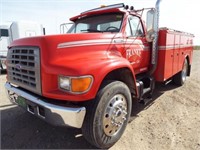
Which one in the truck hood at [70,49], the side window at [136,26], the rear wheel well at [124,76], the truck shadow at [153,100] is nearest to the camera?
the truck hood at [70,49]

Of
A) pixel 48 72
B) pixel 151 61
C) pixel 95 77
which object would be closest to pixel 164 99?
pixel 151 61

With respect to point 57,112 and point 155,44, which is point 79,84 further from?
point 155,44

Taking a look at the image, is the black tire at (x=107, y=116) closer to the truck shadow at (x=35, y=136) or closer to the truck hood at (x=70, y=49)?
the truck shadow at (x=35, y=136)

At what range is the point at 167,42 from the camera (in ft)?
14.8

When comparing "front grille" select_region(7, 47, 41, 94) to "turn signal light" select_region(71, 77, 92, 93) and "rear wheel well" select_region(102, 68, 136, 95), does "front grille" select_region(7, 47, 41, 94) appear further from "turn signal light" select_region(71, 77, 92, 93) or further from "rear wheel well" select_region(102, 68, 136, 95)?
"rear wheel well" select_region(102, 68, 136, 95)

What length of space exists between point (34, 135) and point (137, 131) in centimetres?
182

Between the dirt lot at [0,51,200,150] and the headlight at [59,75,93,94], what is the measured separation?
1.09 m

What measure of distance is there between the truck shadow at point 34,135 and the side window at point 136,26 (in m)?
1.79

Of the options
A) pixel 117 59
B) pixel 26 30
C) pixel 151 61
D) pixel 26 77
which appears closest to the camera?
pixel 26 77

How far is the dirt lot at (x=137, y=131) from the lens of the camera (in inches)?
116

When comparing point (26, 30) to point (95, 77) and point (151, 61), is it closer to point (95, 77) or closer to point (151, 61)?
point (151, 61)

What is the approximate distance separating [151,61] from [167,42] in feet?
2.03

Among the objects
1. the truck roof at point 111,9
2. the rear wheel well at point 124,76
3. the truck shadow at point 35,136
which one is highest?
the truck roof at point 111,9

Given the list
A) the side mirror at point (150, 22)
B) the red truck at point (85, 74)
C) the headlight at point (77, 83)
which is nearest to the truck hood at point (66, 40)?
the red truck at point (85, 74)
